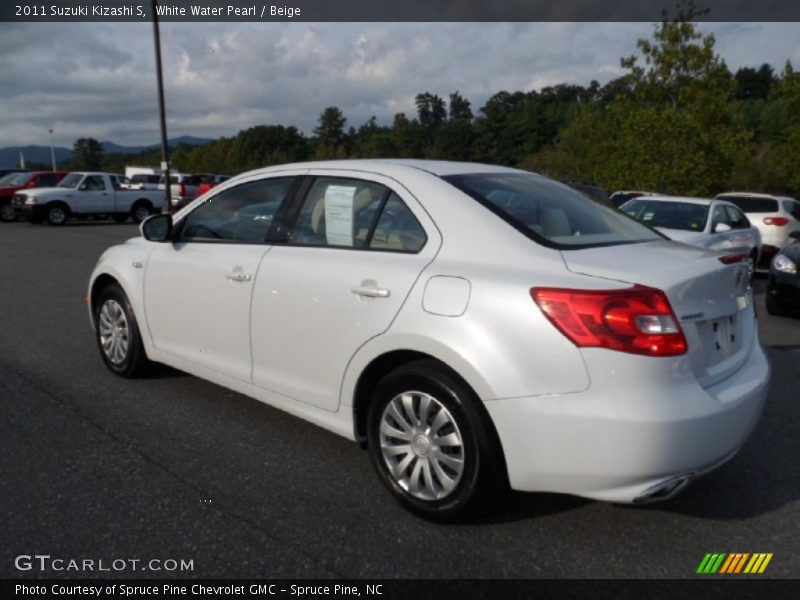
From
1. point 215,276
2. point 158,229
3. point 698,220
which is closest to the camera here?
point 215,276

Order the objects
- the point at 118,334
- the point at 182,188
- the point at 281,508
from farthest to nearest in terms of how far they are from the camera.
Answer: the point at 182,188, the point at 118,334, the point at 281,508

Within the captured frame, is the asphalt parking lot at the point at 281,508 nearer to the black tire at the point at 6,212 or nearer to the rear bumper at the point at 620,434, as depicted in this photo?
the rear bumper at the point at 620,434

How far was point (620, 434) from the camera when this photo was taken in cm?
269

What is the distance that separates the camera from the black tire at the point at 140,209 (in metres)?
25.3

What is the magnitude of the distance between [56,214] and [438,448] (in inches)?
931

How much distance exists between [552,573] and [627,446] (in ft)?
1.94

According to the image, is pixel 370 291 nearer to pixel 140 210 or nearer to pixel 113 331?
pixel 113 331

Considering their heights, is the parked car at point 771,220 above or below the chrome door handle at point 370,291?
below

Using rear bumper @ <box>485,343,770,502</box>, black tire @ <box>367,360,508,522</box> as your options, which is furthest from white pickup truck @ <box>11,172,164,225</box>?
rear bumper @ <box>485,343,770,502</box>

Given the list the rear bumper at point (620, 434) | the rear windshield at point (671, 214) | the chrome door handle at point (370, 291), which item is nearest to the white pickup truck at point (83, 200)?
the rear windshield at point (671, 214)

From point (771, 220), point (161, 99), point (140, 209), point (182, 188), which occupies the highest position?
point (161, 99)

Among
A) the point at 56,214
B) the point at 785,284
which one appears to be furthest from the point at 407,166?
the point at 56,214

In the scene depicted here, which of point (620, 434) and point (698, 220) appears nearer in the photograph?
point (620, 434)

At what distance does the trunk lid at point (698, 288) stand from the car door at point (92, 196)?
23.9 metres
